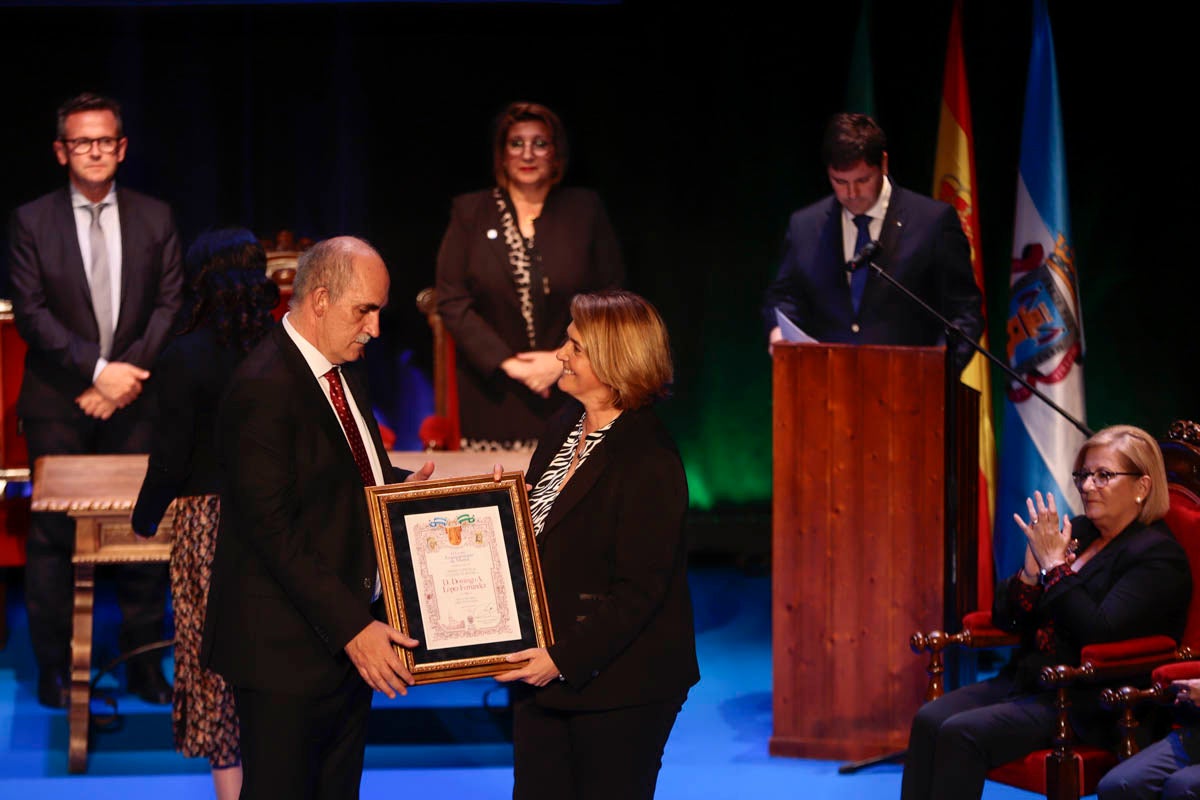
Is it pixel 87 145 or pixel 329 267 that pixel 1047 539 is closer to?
pixel 329 267

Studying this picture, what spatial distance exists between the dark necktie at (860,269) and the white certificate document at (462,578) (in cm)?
241

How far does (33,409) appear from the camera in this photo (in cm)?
557

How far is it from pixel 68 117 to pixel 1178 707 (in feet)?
14.1

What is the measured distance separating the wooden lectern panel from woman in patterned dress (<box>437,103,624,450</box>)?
125cm

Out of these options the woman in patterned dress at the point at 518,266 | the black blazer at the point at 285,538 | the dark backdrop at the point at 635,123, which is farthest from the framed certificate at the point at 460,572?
the dark backdrop at the point at 635,123

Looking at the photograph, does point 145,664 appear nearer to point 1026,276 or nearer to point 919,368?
point 919,368

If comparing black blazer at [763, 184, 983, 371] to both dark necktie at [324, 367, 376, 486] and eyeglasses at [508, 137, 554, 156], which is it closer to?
eyeglasses at [508, 137, 554, 156]

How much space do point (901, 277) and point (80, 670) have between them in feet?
9.87

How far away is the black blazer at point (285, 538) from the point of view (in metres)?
2.98

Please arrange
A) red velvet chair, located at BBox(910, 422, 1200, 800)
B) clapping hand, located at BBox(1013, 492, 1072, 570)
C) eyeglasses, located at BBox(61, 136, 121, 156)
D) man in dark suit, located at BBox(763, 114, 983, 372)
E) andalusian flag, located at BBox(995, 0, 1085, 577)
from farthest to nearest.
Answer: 1. andalusian flag, located at BBox(995, 0, 1085, 577)
2. eyeglasses, located at BBox(61, 136, 121, 156)
3. man in dark suit, located at BBox(763, 114, 983, 372)
4. clapping hand, located at BBox(1013, 492, 1072, 570)
5. red velvet chair, located at BBox(910, 422, 1200, 800)

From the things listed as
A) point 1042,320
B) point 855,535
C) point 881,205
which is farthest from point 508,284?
point 1042,320

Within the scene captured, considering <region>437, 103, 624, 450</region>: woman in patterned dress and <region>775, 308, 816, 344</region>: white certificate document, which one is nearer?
<region>775, 308, 816, 344</region>: white certificate document

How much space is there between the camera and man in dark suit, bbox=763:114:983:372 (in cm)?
495

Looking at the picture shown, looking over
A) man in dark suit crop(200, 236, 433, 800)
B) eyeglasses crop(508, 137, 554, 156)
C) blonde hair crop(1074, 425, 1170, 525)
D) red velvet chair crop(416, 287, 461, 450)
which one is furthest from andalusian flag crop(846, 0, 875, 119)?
man in dark suit crop(200, 236, 433, 800)
